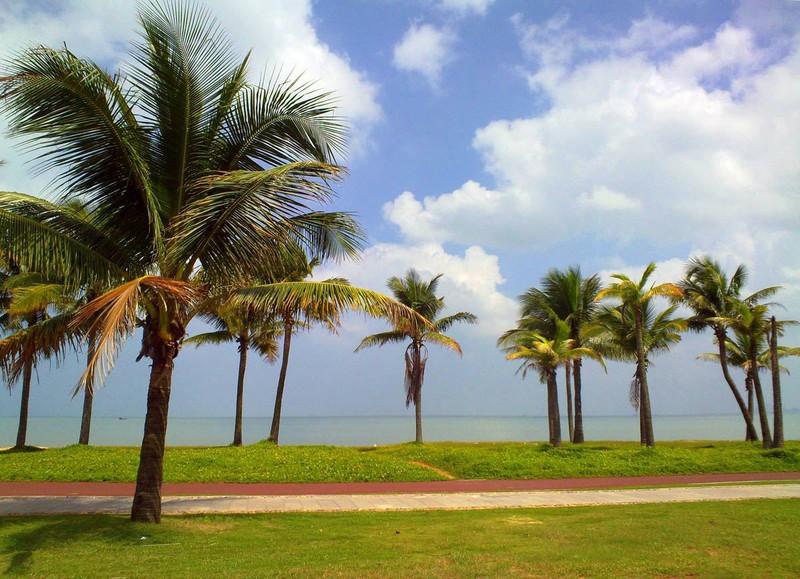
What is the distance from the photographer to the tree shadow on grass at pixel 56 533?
867 centimetres

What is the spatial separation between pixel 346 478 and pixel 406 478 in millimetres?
1755

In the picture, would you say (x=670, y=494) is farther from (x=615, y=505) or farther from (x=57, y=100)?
(x=57, y=100)

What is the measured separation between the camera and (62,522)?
10602mm

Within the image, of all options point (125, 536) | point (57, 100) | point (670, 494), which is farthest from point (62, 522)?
point (670, 494)

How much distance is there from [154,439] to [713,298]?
100ft

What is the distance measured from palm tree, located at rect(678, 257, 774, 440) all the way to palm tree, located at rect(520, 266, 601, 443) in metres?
4.86

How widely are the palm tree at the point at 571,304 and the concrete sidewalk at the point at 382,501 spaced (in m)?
17.0

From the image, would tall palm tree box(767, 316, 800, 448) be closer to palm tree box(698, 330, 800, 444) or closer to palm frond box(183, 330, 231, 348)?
palm tree box(698, 330, 800, 444)

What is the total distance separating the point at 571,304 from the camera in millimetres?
33938

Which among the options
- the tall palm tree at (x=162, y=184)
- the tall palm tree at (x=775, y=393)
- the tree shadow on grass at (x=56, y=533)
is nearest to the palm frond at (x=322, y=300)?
the tall palm tree at (x=162, y=184)

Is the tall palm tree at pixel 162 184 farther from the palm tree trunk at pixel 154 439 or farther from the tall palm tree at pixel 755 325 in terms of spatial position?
the tall palm tree at pixel 755 325

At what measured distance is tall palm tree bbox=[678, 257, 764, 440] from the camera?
32750 mm

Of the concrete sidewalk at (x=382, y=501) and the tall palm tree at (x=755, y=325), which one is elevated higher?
the tall palm tree at (x=755, y=325)

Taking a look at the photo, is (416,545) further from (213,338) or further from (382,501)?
(213,338)
